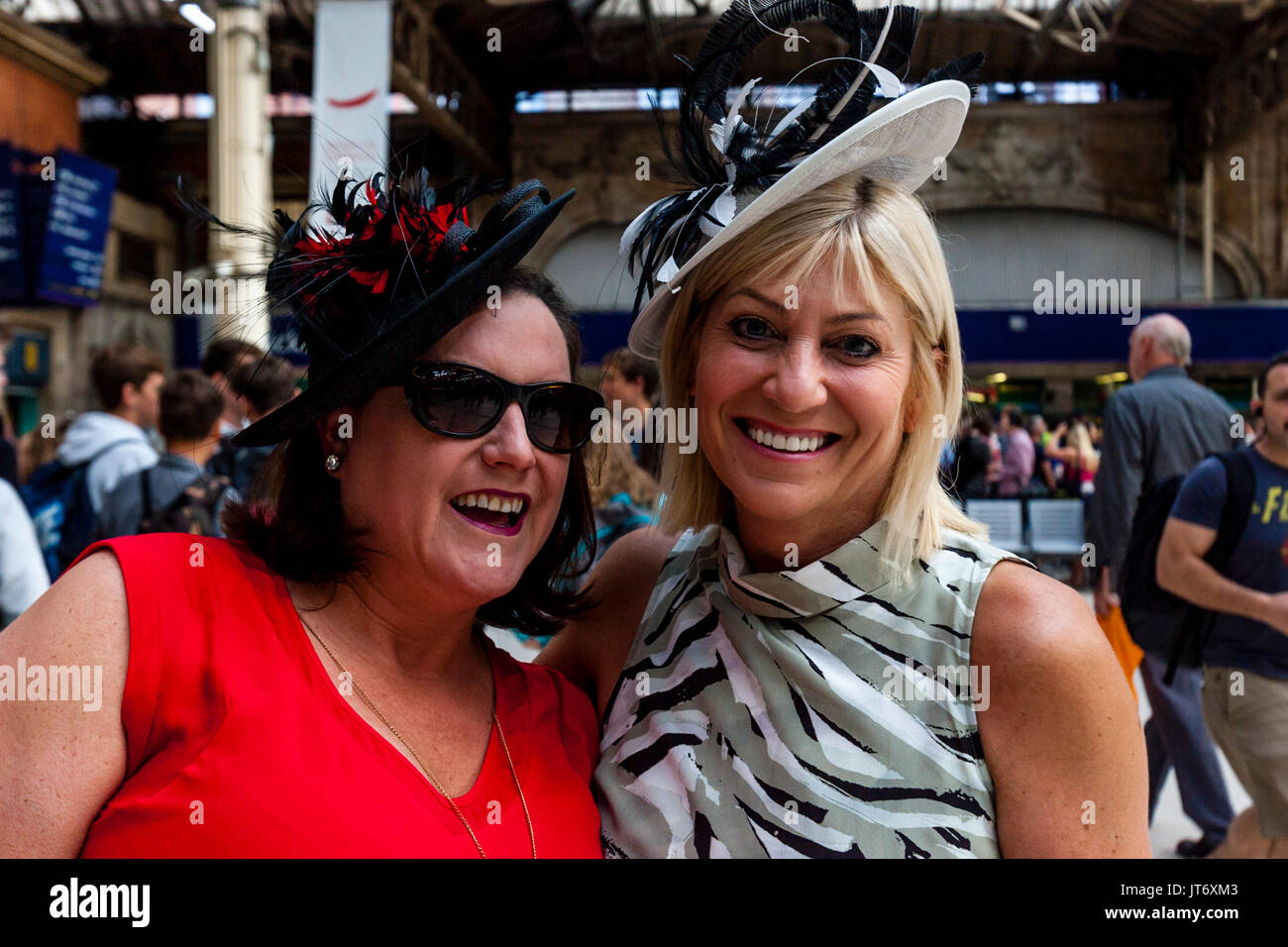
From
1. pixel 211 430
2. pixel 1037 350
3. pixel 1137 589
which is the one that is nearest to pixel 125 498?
pixel 211 430

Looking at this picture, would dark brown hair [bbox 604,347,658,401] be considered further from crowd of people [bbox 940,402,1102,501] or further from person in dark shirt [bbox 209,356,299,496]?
crowd of people [bbox 940,402,1102,501]

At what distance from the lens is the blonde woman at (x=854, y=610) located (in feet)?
4.45

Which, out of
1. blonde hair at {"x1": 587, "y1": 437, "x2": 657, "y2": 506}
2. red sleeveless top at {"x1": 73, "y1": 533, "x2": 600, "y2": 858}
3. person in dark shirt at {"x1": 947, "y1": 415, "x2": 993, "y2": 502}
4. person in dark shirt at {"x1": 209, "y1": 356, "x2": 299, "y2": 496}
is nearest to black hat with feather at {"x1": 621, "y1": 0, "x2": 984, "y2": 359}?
red sleeveless top at {"x1": 73, "y1": 533, "x2": 600, "y2": 858}

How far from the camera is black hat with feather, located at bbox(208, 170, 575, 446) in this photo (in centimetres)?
144

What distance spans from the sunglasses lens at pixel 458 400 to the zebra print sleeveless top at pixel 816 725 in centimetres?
45

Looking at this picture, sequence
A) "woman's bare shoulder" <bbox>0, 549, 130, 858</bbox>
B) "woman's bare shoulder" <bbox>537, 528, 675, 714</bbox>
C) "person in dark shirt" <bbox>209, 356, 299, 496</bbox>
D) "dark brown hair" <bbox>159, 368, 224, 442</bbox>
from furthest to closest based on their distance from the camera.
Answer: "dark brown hair" <bbox>159, 368, 224, 442</bbox> < "person in dark shirt" <bbox>209, 356, 299, 496</bbox> < "woman's bare shoulder" <bbox>537, 528, 675, 714</bbox> < "woman's bare shoulder" <bbox>0, 549, 130, 858</bbox>

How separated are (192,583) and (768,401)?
0.84m

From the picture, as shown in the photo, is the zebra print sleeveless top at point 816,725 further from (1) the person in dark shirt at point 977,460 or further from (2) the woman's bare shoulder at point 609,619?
(1) the person in dark shirt at point 977,460

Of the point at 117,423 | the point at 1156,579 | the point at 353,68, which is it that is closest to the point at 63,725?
the point at 117,423

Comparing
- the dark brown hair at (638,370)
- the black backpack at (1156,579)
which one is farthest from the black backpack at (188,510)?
the black backpack at (1156,579)

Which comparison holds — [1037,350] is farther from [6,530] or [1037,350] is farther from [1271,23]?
[6,530]

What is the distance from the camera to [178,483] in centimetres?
333

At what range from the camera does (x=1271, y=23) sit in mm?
11188

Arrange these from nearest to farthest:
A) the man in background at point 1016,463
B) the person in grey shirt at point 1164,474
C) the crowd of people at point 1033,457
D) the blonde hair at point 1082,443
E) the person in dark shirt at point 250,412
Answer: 1. the person in dark shirt at point 250,412
2. the person in grey shirt at point 1164,474
3. the crowd of people at point 1033,457
4. the man in background at point 1016,463
5. the blonde hair at point 1082,443
